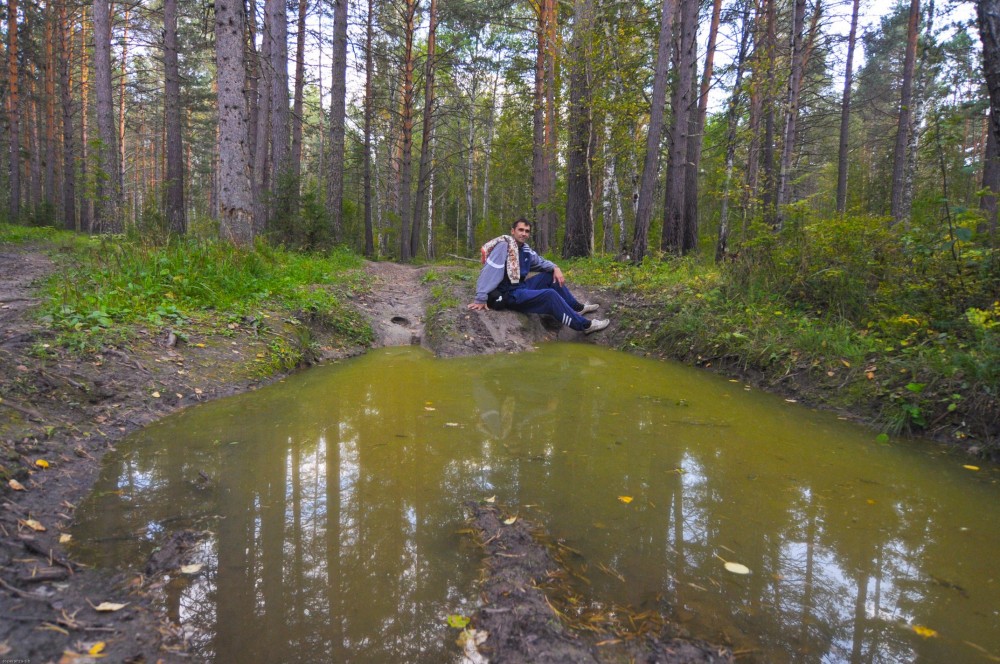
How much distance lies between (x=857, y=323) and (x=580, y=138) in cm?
846

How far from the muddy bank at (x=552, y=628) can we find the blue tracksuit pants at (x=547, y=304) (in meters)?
5.13

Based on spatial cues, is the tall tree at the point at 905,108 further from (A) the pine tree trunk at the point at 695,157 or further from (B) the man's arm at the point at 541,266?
(B) the man's arm at the point at 541,266

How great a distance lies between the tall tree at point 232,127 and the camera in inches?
278

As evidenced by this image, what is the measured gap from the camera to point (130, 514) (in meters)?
2.34

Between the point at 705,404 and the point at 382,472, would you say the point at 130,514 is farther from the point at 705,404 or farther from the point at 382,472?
the point at 705,404

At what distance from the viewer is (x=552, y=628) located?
169 centimetres

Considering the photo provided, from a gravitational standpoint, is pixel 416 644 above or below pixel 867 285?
below

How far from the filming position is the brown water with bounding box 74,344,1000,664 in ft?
5.79

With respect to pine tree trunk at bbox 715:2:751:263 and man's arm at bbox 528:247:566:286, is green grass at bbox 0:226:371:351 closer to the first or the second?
man's arm at bbox 528:247:566:286

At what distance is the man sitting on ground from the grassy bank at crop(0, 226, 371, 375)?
1.75 meters

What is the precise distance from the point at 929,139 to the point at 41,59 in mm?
26017

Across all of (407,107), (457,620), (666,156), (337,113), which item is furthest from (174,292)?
(666,156)

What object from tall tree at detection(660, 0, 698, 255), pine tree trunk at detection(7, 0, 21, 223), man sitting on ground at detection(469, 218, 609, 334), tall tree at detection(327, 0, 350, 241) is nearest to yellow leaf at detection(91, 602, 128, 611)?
man sitting on ground at detection(469, 218, 609, 334)

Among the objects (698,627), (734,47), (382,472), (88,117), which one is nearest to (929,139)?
(698,627)
